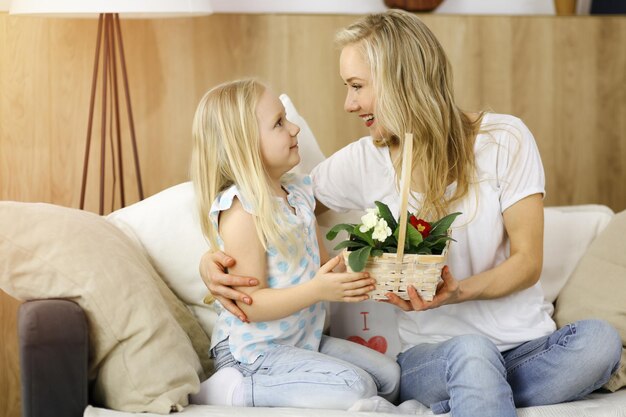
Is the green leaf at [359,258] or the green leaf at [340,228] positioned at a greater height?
the green leaf at [340,228]

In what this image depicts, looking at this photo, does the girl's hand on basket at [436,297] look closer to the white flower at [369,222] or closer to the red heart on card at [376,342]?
the white flower at [369,222]

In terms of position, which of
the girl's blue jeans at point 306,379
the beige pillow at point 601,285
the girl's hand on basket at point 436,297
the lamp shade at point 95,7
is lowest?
the girl's blue jeans at point 306,379

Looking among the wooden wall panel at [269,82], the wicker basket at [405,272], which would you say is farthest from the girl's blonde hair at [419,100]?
the wooden wall panel at [269,82]

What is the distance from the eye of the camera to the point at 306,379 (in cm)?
171

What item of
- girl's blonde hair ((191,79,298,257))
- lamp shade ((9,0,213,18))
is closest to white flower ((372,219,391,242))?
girl's blonde hair ((191,79,298,257))

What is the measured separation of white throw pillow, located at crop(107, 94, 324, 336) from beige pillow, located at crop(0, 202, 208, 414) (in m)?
0.32

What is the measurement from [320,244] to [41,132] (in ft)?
3.29

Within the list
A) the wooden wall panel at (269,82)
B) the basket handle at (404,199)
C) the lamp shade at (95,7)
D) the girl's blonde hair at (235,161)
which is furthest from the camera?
the wooden wall panel at (269,82)

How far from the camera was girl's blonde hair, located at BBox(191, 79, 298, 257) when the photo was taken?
180 cm

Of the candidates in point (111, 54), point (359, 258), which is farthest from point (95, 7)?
point (359, 258)

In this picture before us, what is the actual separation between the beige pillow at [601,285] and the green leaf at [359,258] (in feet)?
2.45

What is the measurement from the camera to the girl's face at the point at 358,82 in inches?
75.9

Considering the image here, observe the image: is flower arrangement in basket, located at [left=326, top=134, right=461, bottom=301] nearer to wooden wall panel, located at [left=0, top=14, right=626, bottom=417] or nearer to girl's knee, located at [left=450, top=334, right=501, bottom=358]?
girl's knee, located at [left=450, top=334, right=501, bottom=358]

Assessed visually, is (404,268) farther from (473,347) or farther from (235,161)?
(235,161)
